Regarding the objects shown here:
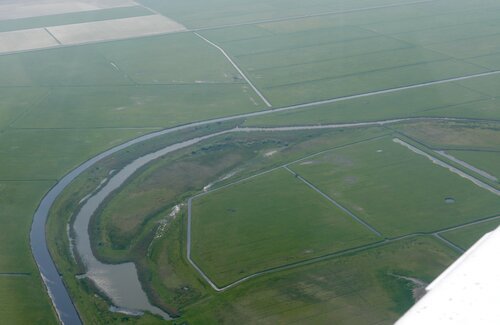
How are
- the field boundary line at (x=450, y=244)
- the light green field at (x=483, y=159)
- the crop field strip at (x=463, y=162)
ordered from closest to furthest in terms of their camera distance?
the field boundary line at (x=450, y=244) → the crop field strip at (x=463, y=162) → the light green field at (x=483, y=159)

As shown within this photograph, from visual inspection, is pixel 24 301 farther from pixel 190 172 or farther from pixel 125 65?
pixel 125 65

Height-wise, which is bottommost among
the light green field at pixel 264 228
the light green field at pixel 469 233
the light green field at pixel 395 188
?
the light green field at pixel 264 228

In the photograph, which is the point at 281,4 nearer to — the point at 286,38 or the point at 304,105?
the point at 286,38

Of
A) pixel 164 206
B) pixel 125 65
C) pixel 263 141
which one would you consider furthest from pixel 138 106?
pixel 164 206

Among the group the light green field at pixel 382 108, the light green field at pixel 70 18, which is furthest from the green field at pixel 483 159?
the light green field at pixel 70 18

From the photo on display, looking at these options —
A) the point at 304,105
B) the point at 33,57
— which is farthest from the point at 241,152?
the point at 33,57

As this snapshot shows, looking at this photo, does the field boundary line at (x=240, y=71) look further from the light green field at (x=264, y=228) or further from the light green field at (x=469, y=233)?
the light green field at (x=469, y=233)
